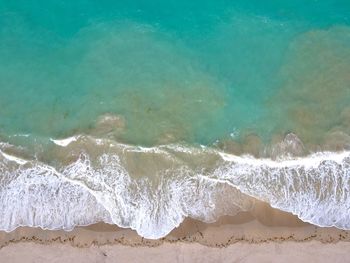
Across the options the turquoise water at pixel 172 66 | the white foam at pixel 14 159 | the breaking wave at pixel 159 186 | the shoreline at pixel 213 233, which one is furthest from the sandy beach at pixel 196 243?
the turquoise water at pixel 172 66

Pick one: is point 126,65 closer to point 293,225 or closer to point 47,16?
point 47,16

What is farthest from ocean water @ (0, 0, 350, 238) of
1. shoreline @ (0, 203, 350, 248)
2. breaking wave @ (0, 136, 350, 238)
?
shoreline @ (0, 203, 350, 248)

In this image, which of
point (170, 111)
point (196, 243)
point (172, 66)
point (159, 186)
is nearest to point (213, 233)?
point (196, 243)

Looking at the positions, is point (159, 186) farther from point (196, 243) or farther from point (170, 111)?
point (170, 111)

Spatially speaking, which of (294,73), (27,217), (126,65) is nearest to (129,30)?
(126,65)

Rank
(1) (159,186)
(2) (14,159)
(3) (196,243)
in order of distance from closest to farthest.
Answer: (3) (196,243) → (1) (159,186) → (2) (14,159)
